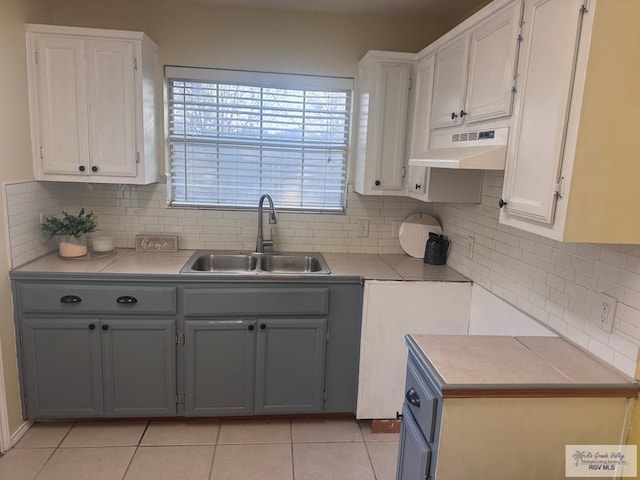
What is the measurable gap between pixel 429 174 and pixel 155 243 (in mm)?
1820

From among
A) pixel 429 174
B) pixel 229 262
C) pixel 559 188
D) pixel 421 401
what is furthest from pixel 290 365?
pixel 559 188

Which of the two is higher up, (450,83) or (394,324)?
(450,83)

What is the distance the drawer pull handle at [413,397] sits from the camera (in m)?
1.58

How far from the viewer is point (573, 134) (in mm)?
1331

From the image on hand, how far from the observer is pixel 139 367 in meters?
2.53

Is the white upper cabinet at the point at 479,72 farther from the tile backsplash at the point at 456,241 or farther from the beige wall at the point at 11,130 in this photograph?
the beige wall at the point at 11,130

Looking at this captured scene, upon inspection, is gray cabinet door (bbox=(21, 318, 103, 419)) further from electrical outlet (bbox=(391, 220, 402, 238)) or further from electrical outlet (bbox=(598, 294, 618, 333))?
electrical outlet (bbox=(598, 294, 618, 333))

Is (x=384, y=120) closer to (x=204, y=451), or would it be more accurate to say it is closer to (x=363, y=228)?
(x=363, y=228)

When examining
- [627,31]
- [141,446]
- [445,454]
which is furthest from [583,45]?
[141,446]

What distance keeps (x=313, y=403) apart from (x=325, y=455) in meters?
0.30

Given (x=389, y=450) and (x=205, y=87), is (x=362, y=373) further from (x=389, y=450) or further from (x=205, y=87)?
(x=205, y=87)

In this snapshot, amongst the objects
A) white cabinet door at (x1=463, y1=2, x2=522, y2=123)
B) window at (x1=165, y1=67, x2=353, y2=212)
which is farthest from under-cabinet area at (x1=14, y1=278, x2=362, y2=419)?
white cabinet door at (x1=463, y1=2, x2=522, y2=123)

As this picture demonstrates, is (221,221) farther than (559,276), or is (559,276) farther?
(221,221)

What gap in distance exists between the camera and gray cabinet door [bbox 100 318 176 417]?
248 centimetres
